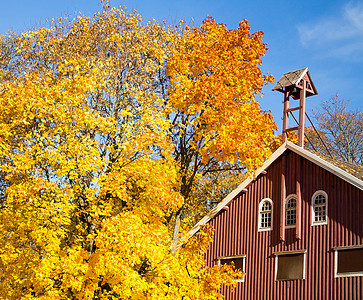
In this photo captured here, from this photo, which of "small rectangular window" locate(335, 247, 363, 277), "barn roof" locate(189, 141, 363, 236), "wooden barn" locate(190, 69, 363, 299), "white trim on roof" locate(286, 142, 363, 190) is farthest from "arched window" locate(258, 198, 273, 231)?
"small rectangular window" locate(335, 247, 363, 277)

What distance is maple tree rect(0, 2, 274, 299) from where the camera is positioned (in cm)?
2080

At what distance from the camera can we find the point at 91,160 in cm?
2150

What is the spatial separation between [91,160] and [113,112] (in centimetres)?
480

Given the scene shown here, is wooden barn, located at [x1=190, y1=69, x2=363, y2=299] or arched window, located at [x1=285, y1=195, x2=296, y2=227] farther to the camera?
arched window, located at [x1=285, y1=195, x2=296, y2=227]

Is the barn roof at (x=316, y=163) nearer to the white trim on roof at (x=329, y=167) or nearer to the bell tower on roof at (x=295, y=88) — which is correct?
the white trim on roof at (x=329, y=167)

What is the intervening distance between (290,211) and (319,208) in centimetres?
150

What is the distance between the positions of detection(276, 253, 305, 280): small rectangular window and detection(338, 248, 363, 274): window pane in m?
1.69

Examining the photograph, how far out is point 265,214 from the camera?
22.6 meters

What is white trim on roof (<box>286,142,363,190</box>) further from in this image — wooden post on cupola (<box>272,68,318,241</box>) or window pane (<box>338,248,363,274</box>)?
window pane (<box>338,248,363,274</box>)

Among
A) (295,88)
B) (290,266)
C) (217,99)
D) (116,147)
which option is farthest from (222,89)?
(290,266)

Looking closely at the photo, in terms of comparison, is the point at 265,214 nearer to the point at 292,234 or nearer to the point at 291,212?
the point at 291,212

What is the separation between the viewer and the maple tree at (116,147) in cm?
2080

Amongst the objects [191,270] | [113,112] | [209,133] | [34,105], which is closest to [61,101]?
[34,105]

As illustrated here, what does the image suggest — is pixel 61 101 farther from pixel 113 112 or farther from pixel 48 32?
pixel 48 32
